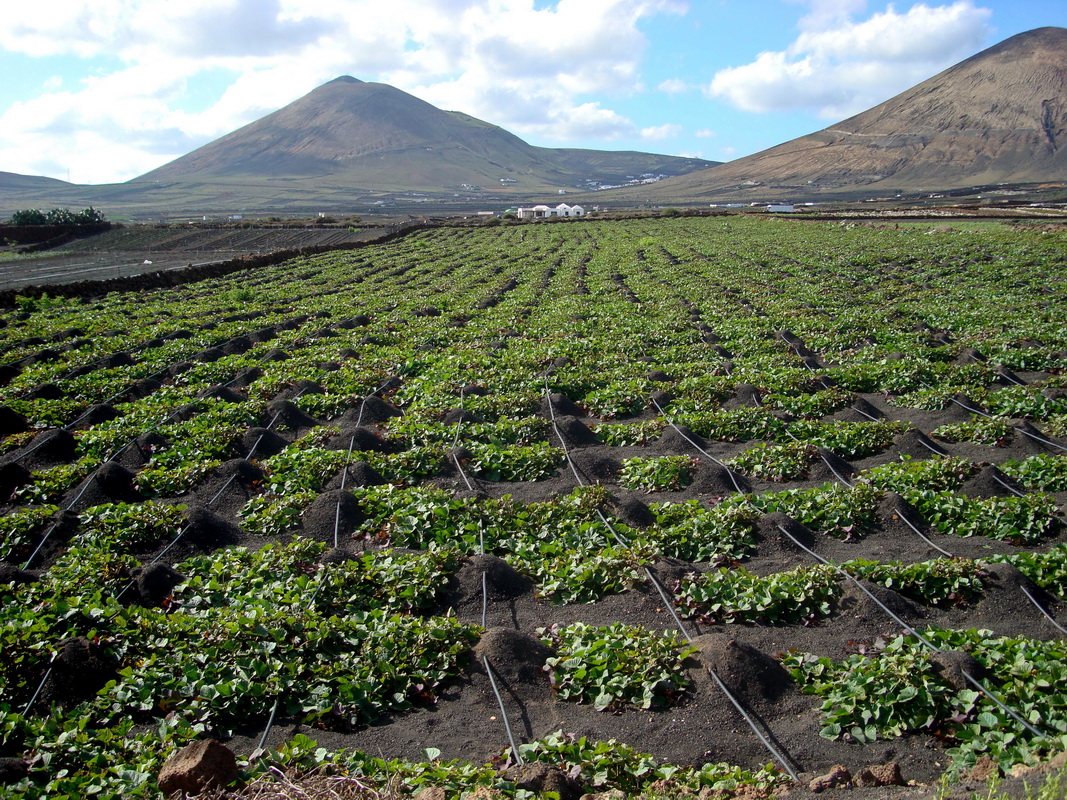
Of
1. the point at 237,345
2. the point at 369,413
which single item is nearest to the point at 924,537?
the point at 369,413

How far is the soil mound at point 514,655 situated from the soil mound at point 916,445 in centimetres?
613

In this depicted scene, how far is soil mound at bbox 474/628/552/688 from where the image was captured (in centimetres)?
516

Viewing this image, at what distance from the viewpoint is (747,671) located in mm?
4883

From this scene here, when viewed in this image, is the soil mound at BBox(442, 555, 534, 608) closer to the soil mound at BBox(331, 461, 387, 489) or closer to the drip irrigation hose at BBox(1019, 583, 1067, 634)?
the soil mound at BBox(331, 461, 387, 489)

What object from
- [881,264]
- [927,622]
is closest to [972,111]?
[881,264]

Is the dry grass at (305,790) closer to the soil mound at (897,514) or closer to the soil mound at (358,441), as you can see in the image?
the soil mound at (897,514)

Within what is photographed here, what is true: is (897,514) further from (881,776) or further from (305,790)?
(305,790)

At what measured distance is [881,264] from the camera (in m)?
Result: 28.3

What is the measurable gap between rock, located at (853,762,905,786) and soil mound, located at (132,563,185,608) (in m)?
5.64

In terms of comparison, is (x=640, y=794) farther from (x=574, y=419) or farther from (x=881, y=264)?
(x=881, y=264)

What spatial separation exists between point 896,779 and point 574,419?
23.4ft

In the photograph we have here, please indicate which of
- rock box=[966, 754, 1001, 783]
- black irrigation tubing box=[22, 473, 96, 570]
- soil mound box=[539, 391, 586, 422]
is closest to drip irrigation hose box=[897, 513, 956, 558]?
rock box=[966, 754, 1001, 783]

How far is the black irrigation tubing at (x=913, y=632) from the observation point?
13.6 ft

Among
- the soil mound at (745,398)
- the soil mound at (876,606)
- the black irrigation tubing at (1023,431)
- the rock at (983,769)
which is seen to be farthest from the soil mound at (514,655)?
the black irrigation tubing at (1023,431)
